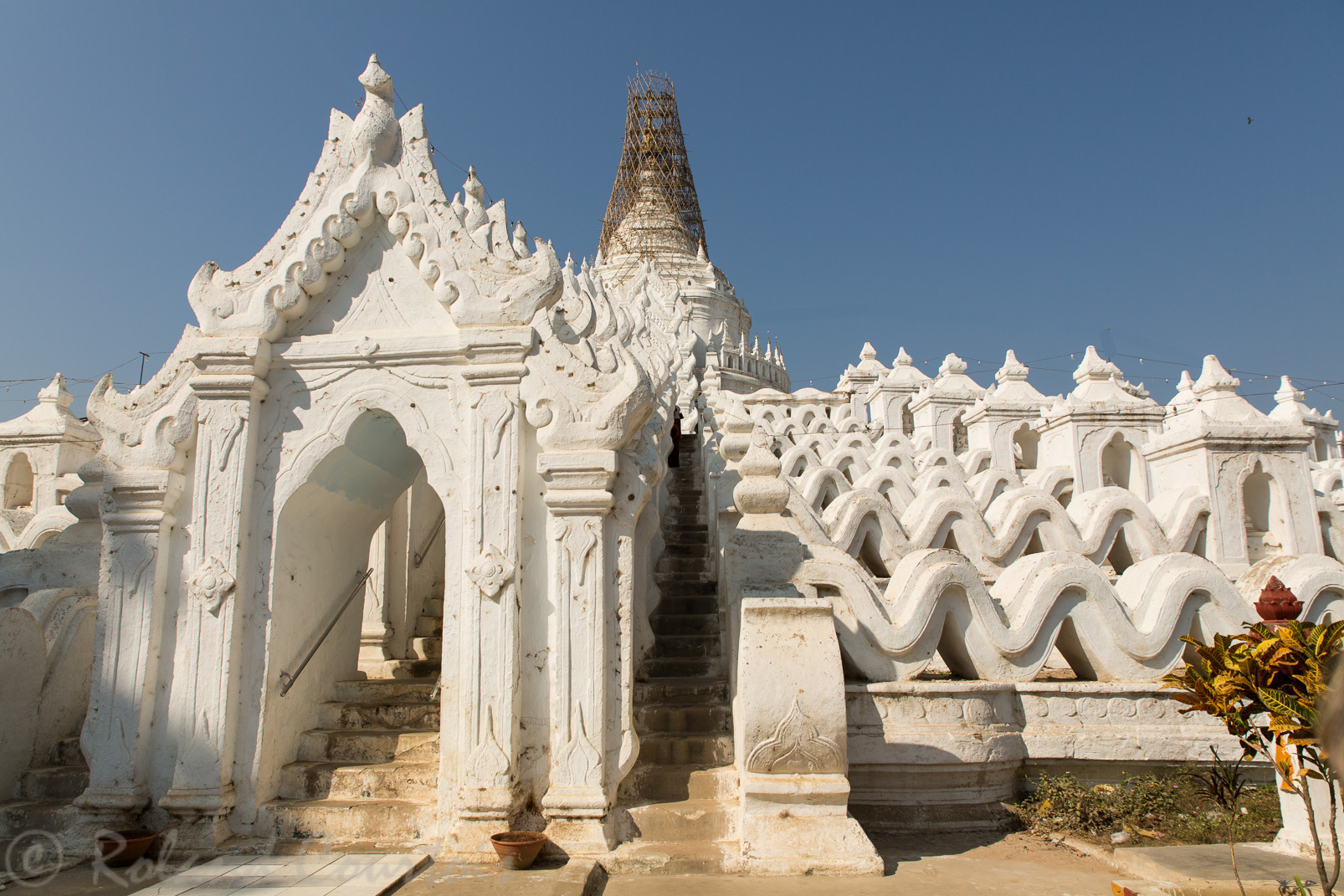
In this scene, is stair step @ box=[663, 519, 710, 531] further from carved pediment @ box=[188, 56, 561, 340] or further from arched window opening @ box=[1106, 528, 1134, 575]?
carved pediment @ box=[188, 56, 561, 340]

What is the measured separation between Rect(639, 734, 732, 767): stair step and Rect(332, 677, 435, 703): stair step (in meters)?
2.09

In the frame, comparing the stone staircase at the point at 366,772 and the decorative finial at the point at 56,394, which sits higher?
the decorative finial at the point at 56,394

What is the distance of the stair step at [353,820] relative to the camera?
19.0ft

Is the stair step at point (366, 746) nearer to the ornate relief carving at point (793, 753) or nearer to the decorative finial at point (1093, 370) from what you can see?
the ornate relief carving at point (793, 753)

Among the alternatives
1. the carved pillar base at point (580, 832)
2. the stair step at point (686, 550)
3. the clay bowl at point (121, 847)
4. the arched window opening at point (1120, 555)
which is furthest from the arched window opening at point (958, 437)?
the clay bowl at point (121, 847)

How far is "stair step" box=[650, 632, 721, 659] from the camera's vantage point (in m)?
7.92

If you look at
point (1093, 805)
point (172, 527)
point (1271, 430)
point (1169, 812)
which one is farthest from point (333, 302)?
point (1271, 430)

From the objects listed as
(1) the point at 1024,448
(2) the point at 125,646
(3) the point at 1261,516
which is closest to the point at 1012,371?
(1) the point at 1024,448

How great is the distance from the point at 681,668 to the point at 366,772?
2.71m

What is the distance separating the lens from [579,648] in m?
5.73

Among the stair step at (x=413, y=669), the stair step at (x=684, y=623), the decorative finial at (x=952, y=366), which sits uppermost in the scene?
the decorative finial at (x=952, y=366)

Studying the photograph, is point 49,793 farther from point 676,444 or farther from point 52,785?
point 676,444

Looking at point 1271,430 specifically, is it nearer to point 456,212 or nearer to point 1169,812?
point 1169,812

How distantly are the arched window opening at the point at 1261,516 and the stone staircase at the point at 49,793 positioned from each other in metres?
13.4
